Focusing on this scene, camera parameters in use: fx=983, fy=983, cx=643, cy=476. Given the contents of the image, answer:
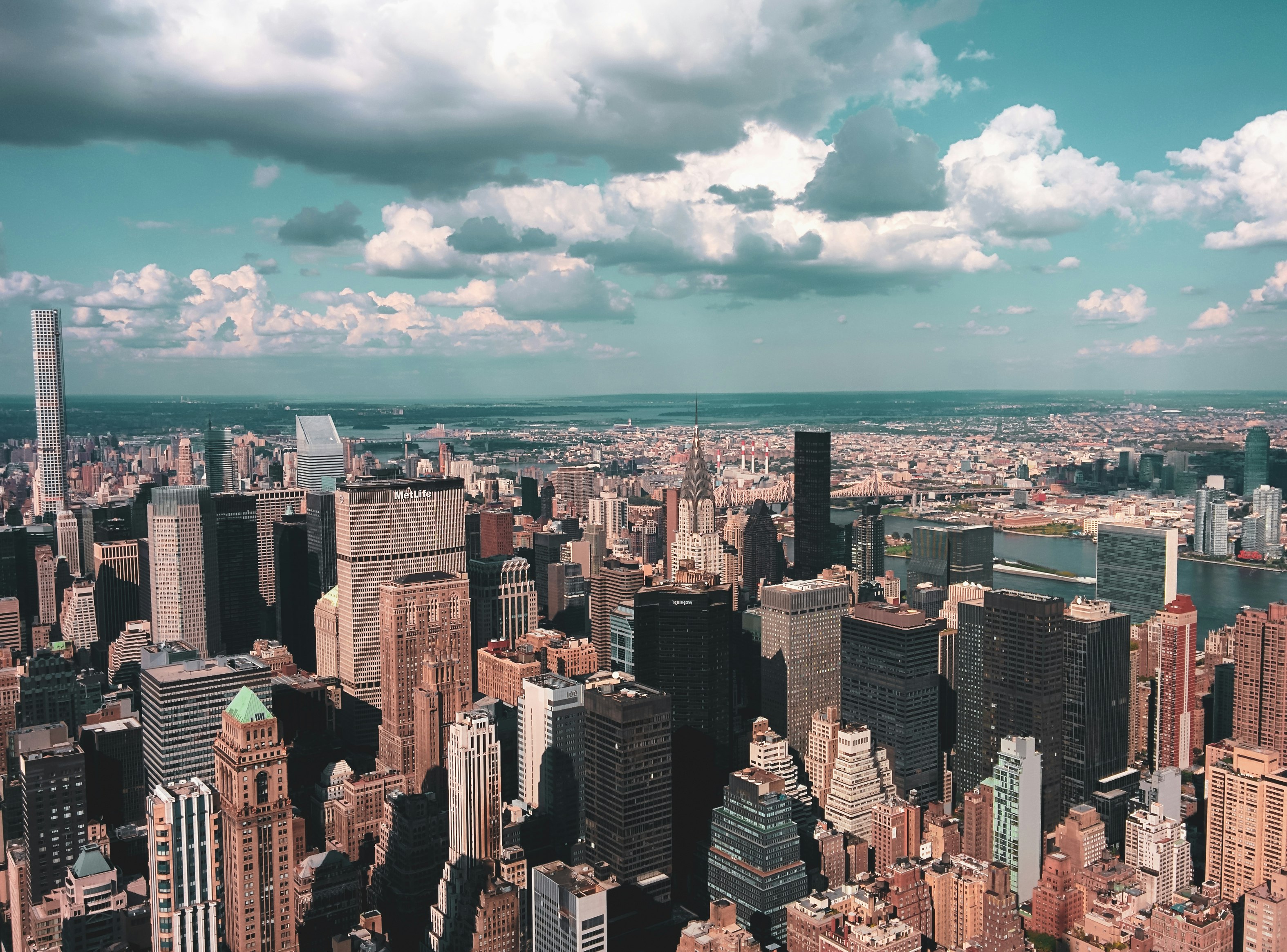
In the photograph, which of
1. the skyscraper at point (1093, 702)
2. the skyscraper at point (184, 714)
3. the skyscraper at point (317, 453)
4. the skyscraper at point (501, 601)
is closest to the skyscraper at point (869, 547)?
the skyscraper at point (501, 601)

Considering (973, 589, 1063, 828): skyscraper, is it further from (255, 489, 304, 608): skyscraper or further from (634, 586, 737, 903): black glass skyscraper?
(255, 489, 304, 608): skyscraper

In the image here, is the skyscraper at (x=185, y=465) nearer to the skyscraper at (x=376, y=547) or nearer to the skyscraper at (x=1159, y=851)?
the skyscraper at (x=376, y=547)

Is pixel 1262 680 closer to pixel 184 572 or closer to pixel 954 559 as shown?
pixel 954 559

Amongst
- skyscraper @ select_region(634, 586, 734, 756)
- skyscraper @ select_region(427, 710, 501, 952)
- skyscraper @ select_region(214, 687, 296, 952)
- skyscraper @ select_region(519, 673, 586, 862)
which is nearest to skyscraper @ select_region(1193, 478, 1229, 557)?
skyscraper @ select_region(634, 586, 734, 756)

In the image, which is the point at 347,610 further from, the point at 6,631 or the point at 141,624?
the point at 6,631

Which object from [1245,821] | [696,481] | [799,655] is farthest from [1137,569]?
[696,481]

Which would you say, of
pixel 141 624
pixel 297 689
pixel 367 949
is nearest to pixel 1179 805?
pixel 367 949
